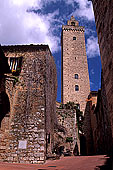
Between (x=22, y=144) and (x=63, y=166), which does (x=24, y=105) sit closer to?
(x=22, y=144)

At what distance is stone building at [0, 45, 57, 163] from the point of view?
780cm

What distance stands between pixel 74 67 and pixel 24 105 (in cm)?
2370

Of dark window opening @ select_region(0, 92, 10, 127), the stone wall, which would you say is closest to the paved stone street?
dark window opening @ select_region(0, 92, 10, 127)

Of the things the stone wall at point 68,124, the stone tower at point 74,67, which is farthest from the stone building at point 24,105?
the stone tower at point 74,67

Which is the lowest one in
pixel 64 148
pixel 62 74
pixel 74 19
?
pixel 64 148

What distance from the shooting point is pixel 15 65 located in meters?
10.5

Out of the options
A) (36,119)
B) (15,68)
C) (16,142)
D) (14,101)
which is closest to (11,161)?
(16,142)

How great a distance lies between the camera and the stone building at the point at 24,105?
25.6 feet

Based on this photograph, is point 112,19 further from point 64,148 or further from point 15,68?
point 64,148

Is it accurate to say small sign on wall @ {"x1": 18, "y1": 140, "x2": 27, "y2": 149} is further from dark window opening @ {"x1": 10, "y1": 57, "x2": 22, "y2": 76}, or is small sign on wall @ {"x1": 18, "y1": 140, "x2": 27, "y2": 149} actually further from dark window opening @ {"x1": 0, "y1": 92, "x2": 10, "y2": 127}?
dark window opening @ {"x1": 10, "y1": 57, "x2": 22, "y2": 76}

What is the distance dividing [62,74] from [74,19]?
1611 centimetres

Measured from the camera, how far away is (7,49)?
10969 millimetres

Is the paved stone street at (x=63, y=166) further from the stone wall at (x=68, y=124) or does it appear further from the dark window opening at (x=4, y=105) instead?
the stone wall at (x=68, y=124)

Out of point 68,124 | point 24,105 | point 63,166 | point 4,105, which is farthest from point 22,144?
point 68,124
